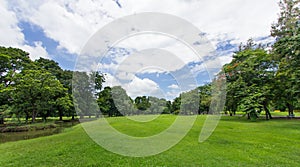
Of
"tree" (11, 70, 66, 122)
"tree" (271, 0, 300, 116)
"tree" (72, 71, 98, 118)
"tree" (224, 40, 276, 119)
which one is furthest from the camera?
"tree" (72, 71, 98, 118)

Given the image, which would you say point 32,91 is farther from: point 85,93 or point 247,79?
point 247,79

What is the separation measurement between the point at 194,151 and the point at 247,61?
23246 millimetres

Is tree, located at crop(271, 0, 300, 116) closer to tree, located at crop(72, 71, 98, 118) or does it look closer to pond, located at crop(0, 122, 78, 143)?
pond, located at crop(0, 122, 78, 143)

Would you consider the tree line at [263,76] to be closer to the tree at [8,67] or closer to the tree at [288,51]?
the tree at [288,51]

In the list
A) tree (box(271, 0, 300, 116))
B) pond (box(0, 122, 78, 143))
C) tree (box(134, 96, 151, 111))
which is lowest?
pond (box(0, 122, 78, 143))

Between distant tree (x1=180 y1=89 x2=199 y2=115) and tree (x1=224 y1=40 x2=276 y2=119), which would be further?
distant tree (x1=180 y1=89 x2=199 y2=115)

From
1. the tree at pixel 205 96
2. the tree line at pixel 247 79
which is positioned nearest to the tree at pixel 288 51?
the tree line at pixel 247 79

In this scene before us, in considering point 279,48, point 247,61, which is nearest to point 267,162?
point 279,48

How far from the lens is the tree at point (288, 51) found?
17741 mm

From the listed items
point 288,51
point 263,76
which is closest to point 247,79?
point 263,76

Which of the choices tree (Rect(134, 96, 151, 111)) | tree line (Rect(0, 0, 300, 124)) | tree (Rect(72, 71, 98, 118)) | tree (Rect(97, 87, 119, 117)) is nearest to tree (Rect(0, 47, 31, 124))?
tree line (Rect(0, 0, 300, 124))

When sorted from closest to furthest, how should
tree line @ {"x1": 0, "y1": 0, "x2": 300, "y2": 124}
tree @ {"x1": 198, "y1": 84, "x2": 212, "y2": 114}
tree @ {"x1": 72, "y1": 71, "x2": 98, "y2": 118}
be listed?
tree line @ {"x1": 0, "y1": 0, "x2": 300, "y2": 124} → tree @ {"x1": 72, "y1": 71, "x2": 98, "y2": 118} → tree @ {"x1": 198, "y1": 84, "x2": 212, "y2": 114}

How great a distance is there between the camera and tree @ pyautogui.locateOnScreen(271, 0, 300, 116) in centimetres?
1774

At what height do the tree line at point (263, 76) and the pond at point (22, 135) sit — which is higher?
the tree line at point (263, 76)
